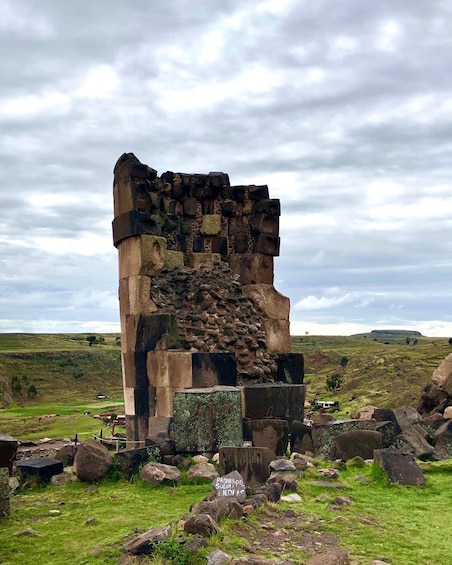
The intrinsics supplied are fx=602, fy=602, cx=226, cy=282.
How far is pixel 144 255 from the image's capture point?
12.6 meters

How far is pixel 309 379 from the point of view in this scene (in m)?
38.7

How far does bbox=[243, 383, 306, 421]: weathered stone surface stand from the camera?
1074 centimetres

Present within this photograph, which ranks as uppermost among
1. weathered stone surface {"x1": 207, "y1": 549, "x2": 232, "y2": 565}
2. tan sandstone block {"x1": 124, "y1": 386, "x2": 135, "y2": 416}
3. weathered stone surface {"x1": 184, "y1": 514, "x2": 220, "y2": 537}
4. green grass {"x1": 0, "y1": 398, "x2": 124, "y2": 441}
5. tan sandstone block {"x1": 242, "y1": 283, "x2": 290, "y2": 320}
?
tan sandstone block {"x1": 242, "y1": 283, "x2": 290, "y2": 320}

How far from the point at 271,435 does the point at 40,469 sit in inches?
136

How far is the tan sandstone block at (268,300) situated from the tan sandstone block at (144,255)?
2468 millimetres

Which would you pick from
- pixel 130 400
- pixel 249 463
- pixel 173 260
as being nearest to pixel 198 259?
pixel 173 260

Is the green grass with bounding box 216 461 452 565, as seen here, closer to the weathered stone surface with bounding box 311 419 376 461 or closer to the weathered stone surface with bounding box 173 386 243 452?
the weathered stone surface with bounding box 311 419 376 461

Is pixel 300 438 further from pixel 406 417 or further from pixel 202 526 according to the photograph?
pixel 202 526

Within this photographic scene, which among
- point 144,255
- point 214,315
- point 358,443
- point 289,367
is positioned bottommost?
point 358,443

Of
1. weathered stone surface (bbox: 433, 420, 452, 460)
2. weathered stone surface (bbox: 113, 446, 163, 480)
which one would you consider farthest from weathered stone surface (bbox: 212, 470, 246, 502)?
weathered stone surface (bbox: 433, 420, 452, 460)

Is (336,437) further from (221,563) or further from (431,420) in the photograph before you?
(221,563)

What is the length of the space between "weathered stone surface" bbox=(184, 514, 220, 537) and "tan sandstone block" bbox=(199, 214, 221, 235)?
988cm

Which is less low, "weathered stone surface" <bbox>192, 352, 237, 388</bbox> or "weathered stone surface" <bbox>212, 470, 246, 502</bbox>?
"weathered stone surface" <bbox>192, 352, 237, 388</bbox>

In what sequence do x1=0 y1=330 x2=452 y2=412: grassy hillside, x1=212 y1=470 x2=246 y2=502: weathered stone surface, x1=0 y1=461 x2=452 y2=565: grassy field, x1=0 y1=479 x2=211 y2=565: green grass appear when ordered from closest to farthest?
1. x1=0 y1=461 x2=452 y2=565: grassy field
2. x1=0 y1=479 x2=211 y2=565: green grass
3. x1=212 y1=470 x2=246 y2=502: weathered stone surface
4. x1=0 y1=330 x2=452 y2=412: grassy hillside
